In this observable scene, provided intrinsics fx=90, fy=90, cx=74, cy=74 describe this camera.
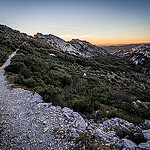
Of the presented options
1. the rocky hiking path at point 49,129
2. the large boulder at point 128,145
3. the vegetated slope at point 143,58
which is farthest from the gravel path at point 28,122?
the vegetated slope at point 143,58

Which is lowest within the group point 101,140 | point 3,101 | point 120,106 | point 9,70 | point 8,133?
point 120,106

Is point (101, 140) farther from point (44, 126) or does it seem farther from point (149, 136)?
point (44, 126)

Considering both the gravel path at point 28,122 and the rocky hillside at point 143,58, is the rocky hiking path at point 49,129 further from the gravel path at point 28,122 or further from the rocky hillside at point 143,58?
the rocky hillside at point 143,58

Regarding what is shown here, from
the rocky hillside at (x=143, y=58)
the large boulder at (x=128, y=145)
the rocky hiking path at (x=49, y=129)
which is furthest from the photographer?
the rocky hillside at (x=143, y=58)

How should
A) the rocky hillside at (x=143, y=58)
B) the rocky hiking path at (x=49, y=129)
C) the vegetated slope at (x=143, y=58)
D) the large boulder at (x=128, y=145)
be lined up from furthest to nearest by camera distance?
1. the rocky hillside at (x=143, y=58)
2. the vegetated slope at (x=143, y=58)
3. the rocky hiking path at (x=49, y=129)
4. the large boulder at (x=128, y=145)

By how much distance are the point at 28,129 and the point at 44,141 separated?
2.87 feet

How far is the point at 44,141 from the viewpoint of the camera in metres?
3.21

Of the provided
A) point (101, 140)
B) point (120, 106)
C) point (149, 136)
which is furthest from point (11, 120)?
point (120, 106)

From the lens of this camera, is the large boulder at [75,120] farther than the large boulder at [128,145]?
Yes

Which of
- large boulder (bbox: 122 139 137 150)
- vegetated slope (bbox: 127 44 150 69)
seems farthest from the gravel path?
vegetated slope (bbox: 127 44 150 69)

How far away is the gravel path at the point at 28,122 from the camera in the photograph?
122 inches

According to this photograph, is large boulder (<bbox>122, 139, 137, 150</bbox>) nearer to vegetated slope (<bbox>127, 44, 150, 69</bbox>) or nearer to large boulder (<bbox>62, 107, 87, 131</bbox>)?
large boulder (<bbox>62, 107, 87, 131</bbox>)

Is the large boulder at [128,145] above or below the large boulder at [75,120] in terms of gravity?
below

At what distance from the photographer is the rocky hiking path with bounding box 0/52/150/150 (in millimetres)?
3082
